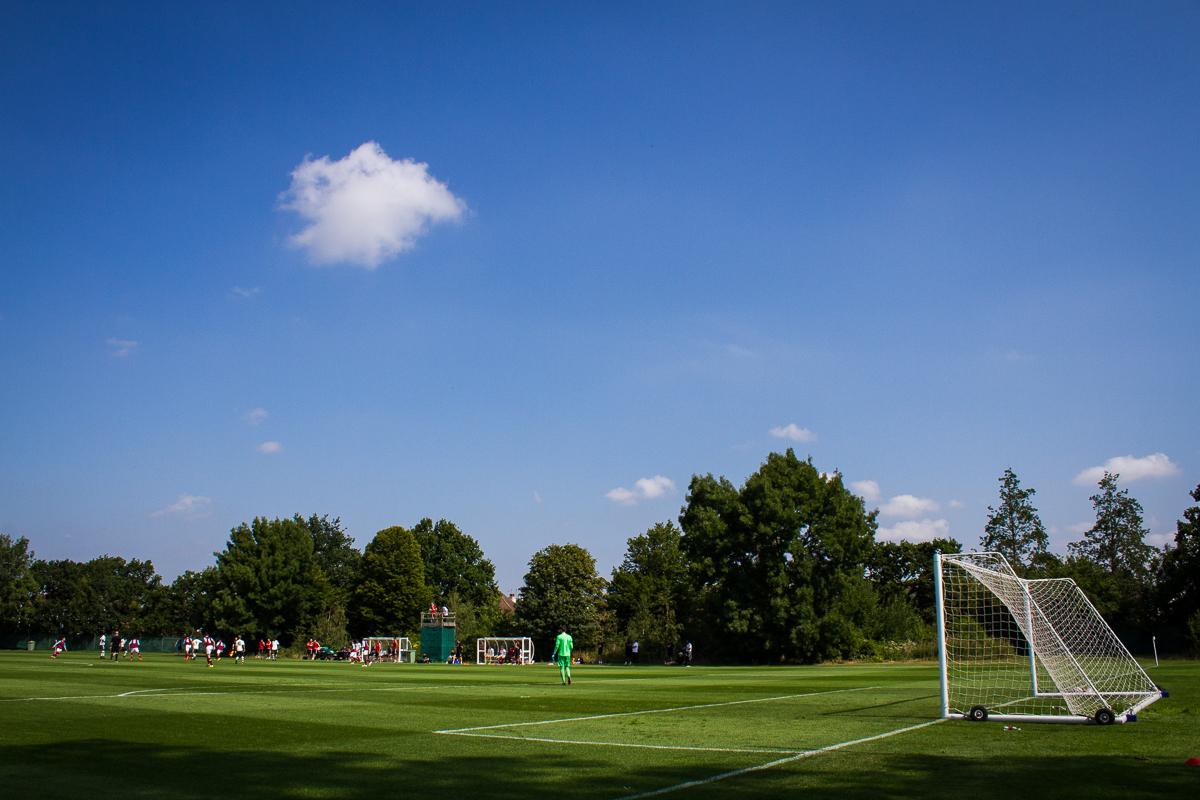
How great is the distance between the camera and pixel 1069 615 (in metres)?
20.9

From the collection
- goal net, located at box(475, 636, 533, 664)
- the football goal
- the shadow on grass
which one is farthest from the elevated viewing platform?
the shadow on grass

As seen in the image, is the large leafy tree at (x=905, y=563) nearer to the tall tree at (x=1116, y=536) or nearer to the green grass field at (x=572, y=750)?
the tall tree at (x=1116, y=536)

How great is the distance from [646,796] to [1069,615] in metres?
17.5

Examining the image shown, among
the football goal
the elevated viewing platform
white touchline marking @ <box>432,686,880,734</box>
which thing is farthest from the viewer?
the elevated viewing platform

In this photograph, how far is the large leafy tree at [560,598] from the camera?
7631cm

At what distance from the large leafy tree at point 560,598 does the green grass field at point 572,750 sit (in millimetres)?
59096

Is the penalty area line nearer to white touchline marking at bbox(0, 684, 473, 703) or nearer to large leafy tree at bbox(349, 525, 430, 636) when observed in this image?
white touchline marking at bbox(0, 684, 473, 703)

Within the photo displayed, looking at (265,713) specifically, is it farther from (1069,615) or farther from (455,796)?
(1069,615)

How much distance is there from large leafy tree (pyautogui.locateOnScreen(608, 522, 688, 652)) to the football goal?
134 ft

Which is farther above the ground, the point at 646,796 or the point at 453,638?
the point at 646,796

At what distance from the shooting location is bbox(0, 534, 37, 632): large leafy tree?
107m

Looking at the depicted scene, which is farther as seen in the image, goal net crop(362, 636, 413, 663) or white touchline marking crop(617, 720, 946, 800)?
goal net crop(362, 636, 413, 663)

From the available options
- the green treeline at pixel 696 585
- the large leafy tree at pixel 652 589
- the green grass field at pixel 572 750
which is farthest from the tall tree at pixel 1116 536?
the green grass field at pixel 572 750

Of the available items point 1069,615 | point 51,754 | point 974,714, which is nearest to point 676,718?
point 974,714
